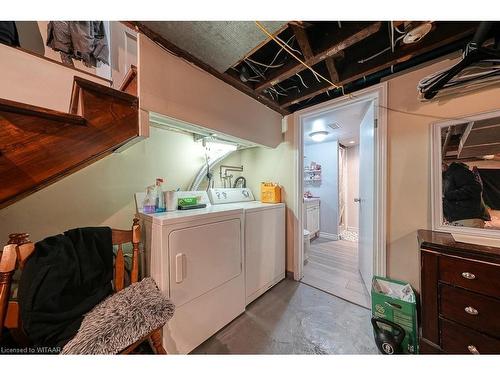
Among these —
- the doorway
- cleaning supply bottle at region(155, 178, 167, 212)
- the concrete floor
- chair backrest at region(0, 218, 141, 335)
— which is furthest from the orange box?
chair backrest at region(0, 218, 141, 335)

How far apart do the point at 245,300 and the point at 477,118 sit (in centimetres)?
242

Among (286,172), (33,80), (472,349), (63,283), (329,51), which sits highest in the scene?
(329,51)

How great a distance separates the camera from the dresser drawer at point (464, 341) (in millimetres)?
932

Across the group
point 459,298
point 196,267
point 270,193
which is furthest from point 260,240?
point 459,298

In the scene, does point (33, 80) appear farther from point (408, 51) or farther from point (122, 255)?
point (408, 51)

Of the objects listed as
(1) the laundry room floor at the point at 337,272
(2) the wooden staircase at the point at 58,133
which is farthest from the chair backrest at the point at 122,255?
(1) the laundry room floor at the point at 337,272

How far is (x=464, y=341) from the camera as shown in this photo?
3.28 feet

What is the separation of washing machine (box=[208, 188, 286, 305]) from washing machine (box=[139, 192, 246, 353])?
0.14 meters

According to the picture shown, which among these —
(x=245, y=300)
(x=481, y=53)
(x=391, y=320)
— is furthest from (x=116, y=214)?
(x=481, y=53)

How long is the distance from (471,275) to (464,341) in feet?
1.31

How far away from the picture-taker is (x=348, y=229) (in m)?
4.57

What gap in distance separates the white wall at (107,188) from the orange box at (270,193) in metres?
0.93

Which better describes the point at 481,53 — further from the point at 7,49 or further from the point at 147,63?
the point at 7,49

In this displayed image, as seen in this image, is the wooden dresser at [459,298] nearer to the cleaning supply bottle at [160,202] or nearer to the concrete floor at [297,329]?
the concrete floor at [297,329]
